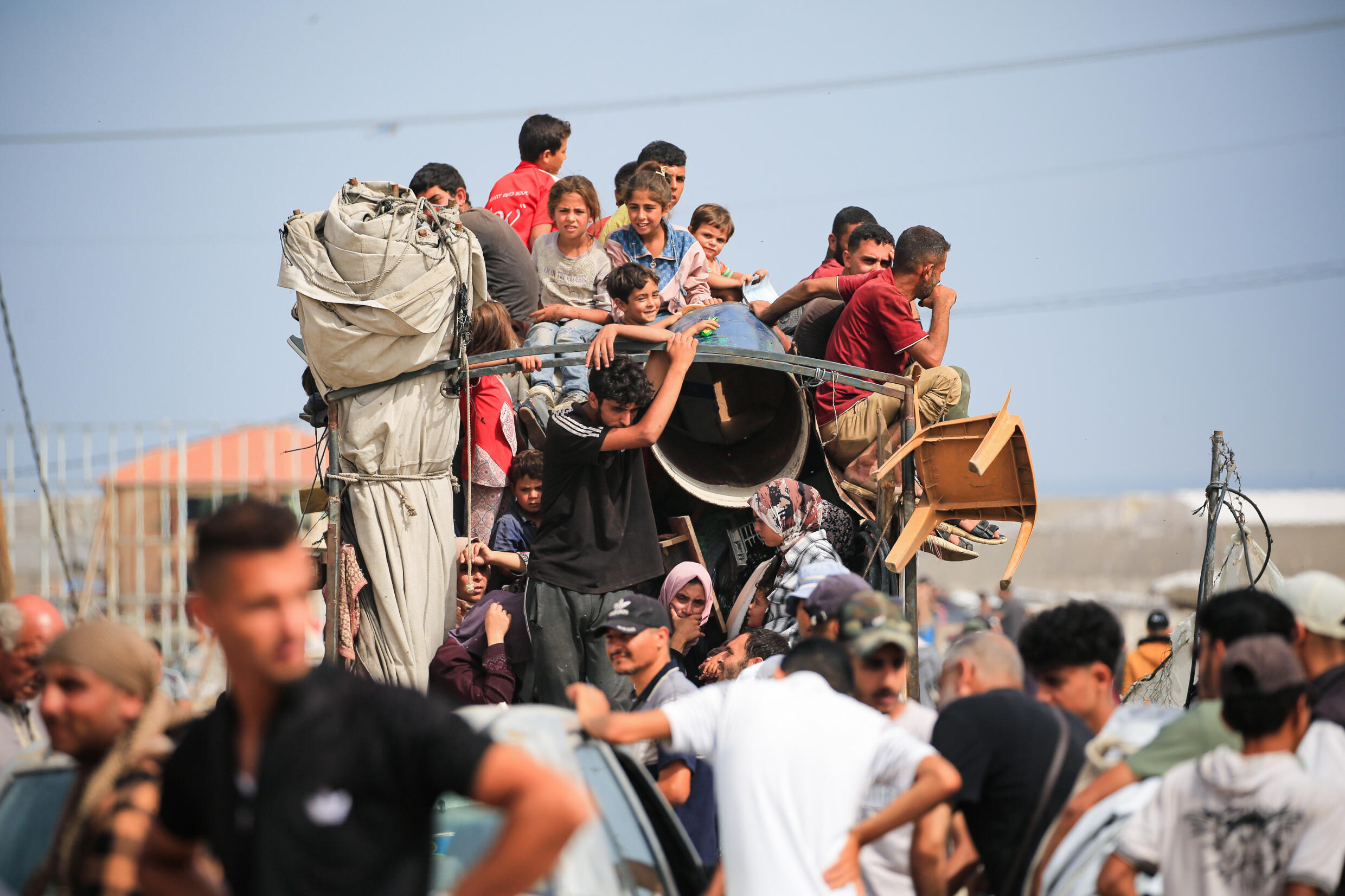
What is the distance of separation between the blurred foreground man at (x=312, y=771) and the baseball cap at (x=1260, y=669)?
6.09 ft

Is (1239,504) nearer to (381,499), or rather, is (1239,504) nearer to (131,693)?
(381,499)

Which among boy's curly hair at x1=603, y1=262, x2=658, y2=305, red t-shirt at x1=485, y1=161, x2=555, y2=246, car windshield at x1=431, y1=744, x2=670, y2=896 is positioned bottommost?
car windshield at x1=431, y1=744, x2=670, y2=896

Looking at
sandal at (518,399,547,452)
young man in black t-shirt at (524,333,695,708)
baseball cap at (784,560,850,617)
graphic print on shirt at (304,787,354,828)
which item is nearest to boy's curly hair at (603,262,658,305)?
young man in black t-shirt at (524,333,695,708)

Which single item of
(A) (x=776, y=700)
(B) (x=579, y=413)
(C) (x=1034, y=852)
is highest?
(B) (x=579, y=413)

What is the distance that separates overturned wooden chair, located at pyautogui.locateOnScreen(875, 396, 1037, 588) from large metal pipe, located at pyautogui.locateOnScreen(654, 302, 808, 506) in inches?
35.3

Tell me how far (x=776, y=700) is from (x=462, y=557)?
3.84m

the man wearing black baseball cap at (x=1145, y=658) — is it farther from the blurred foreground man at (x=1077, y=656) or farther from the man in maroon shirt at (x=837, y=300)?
the blurred foreground man at (x=1077, y=656)

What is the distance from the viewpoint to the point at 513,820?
2.10 m

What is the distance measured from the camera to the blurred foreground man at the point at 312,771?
212 centimetres

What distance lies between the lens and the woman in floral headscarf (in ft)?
21.7

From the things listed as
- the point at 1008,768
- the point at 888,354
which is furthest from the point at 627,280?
the point at 1008,768

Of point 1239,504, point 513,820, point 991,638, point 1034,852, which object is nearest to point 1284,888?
point 1034,852

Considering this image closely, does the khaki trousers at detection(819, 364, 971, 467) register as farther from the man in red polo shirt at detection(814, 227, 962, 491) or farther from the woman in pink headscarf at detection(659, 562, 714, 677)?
the woman in pink headscarf at detection(659, 562, 714, 677)

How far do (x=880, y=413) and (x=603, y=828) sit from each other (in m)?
4.47
